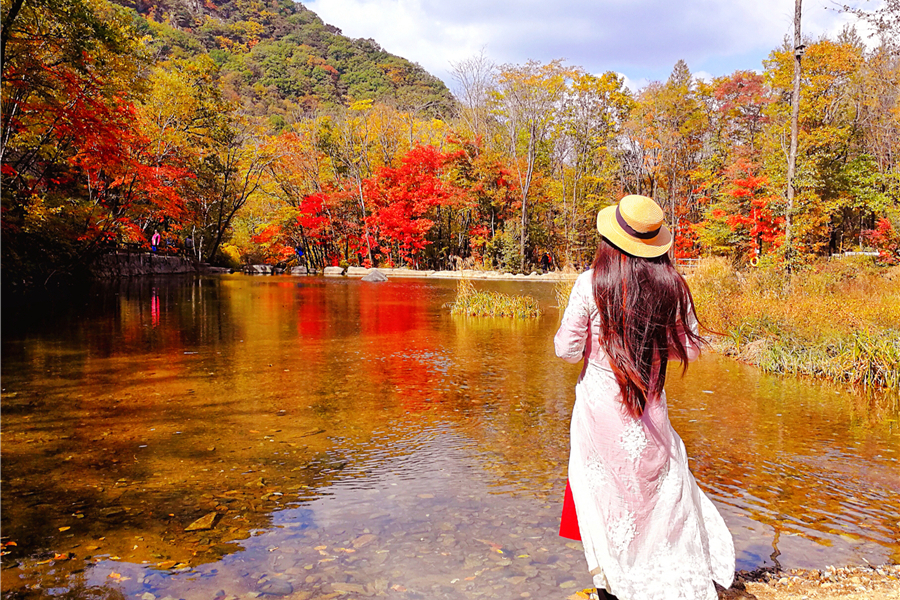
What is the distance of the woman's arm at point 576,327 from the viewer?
2.24m

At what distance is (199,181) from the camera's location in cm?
2858

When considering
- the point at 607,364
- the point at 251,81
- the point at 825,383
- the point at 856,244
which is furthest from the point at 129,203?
the point at 251,81

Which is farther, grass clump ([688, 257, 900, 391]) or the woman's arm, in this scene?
grass clump ([688, 257, 900, 391])

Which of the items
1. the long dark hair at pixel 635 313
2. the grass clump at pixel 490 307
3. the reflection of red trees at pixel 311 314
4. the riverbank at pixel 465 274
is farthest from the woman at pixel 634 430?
the riverbank at pixel 465 274

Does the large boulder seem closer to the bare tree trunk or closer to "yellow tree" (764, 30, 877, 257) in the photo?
"yellow tree" (764, 30, 877, 257)

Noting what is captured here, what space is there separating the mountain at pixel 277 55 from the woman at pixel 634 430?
4525cm

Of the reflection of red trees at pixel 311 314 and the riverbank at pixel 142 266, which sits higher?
the riverbank at pixel 142 266

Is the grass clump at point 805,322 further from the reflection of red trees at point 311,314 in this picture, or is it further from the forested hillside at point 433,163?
the reflection of red trees at point 311,314

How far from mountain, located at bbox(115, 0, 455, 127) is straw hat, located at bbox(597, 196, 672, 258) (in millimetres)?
45164

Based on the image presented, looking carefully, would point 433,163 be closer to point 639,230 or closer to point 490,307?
point 490,307

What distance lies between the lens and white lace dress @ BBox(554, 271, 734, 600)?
2.21m

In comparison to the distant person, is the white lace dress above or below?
below

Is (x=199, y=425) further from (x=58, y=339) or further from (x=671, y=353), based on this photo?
(x=58, y=339)

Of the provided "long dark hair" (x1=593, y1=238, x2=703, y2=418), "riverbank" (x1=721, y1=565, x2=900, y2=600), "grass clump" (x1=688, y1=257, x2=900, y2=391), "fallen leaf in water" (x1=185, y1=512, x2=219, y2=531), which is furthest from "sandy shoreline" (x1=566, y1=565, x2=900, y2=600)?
"grass clump" (x1=688, y1=257, x2=900, y2=391)
